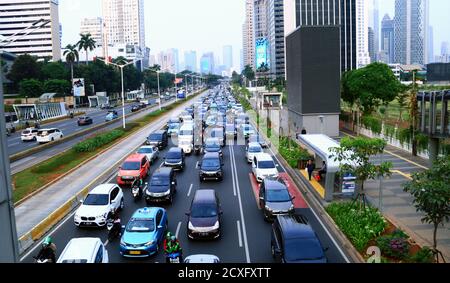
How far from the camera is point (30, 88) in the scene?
282 feet

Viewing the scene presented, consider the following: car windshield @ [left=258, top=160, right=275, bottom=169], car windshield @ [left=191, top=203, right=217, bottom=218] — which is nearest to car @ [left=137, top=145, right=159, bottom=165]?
car windshield @ [left=258, top=160, right=275, bottom=169]

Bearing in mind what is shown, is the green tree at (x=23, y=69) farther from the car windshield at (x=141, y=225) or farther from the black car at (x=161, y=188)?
the car windshield at (x=141, y=225)

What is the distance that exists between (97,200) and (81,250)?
743 cm

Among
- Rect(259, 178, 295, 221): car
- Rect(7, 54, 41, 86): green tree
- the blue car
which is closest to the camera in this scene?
the blue car

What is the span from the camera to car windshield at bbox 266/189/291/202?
21000 millimetres

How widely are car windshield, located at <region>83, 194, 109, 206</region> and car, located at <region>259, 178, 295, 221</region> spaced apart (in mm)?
6962

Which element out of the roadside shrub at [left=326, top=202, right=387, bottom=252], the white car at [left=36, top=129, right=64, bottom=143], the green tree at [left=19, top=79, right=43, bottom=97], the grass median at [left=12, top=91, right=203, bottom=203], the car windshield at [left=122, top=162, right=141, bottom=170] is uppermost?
the green tree at [left=19, top=79, right=43, bottom=97]

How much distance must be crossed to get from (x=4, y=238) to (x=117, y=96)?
431ft

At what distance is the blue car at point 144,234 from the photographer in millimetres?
16219

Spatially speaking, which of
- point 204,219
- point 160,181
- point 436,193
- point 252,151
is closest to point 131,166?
point 160,181

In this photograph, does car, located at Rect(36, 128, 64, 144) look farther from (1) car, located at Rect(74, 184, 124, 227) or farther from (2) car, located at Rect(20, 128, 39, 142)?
(1) car, located at Rect(74, 184, 124, 227)

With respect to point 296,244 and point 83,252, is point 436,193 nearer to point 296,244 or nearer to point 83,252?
point 296,244

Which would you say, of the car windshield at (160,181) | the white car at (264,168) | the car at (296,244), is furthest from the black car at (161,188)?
the car at (296,244)

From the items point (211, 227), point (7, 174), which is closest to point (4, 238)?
point (7, 174)
